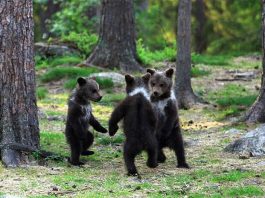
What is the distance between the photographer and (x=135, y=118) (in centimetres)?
1018

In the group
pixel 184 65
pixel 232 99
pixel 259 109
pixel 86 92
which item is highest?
pixel 184 65

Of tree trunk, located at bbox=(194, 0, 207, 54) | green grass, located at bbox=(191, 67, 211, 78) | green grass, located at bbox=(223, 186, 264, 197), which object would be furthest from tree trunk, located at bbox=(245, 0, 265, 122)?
tree trunk, located at bbox=(194, 0, 207, 54)

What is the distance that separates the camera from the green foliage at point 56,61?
21802mm

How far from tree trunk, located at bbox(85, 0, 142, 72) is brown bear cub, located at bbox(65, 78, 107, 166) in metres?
8.61

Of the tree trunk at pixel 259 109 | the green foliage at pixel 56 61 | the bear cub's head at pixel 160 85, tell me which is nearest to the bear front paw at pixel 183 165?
the bear cub's head at pixel 160 85

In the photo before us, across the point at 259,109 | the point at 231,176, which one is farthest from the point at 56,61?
the point at 231,176

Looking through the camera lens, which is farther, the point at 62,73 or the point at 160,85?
the point at 62,73

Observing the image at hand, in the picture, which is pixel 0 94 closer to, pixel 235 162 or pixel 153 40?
pixel 235 162

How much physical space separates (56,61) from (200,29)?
47.1 ft

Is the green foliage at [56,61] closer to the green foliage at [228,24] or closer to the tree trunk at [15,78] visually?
the green foliage at [228,24]

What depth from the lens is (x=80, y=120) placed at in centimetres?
1116

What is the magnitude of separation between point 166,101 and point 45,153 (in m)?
2.19

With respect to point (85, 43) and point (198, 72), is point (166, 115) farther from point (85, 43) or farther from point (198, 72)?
point (85, 43)

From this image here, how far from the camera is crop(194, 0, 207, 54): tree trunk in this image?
111ft
